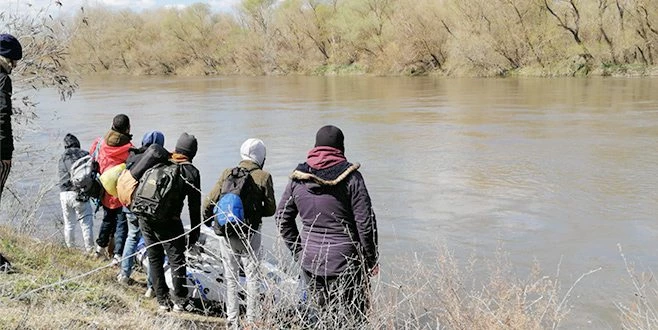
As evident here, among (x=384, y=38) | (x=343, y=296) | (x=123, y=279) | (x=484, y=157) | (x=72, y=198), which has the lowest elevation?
(x=484, y=157)

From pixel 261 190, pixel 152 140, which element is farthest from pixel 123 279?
pixel 261 190

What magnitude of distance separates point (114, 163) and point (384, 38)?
50087mm

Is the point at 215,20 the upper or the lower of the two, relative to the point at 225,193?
upper

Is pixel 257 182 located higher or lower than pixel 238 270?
higher

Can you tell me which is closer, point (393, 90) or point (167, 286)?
point (167, 286)

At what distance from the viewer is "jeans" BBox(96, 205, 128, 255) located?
6.36 meters

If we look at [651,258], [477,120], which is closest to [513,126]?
[477,120]

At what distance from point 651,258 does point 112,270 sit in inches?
240

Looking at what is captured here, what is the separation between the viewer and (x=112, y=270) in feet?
19.9

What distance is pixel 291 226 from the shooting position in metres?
4.70

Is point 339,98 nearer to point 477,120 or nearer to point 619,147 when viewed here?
point 477,120

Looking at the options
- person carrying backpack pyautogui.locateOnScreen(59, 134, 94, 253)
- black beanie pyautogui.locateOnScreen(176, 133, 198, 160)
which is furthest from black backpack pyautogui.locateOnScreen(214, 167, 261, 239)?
person carrying backpack pyautogui.locateOnScreen(59, 134, 94, 253)

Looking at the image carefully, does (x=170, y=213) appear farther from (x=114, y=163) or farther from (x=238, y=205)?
(x=114, y=163)

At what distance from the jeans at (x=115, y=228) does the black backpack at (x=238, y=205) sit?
6.75 feet
